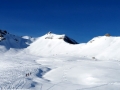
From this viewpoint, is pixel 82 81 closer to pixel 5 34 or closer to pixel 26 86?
pixel 26 86

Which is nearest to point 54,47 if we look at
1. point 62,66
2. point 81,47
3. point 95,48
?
point 81,47

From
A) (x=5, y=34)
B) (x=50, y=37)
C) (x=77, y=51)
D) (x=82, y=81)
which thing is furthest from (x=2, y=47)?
(x=82, y=81)

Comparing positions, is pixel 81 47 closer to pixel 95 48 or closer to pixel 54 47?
pixel 95 48

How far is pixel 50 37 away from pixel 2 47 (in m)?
25.5

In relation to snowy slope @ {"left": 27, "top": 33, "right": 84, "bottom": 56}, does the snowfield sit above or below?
below

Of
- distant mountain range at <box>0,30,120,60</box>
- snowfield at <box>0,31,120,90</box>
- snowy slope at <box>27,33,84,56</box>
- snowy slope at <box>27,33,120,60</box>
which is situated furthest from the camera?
snowy slope at <box>27,33,84,56</box>

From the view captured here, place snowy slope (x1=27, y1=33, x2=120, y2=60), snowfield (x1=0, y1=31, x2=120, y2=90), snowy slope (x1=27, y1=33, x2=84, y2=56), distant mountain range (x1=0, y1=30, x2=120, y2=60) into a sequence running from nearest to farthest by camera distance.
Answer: snowfield (x1=0, y1=31, x2=120, y2=90) → snowy slope (x1=27, y1=33, x2=120, y2=60) → distant mountain range (x1=0, y1=30, x2=120, y2=60) → snowy slope (x1=27, y1=33, x2=84, y2=56)

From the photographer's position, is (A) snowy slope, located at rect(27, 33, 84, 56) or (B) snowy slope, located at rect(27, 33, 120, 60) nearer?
(B) snowy slope, located at rect(27, 33, 120, 60)

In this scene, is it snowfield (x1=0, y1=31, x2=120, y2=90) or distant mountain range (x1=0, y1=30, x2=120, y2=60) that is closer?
snowfield (x1=0, y1=31, x2=120, y2=90)

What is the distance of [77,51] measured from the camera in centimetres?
6384

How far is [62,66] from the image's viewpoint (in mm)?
35062

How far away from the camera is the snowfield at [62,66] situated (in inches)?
808

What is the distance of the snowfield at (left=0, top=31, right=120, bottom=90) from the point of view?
20.5m

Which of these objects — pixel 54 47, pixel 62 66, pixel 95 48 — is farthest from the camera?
pixel 54 47
